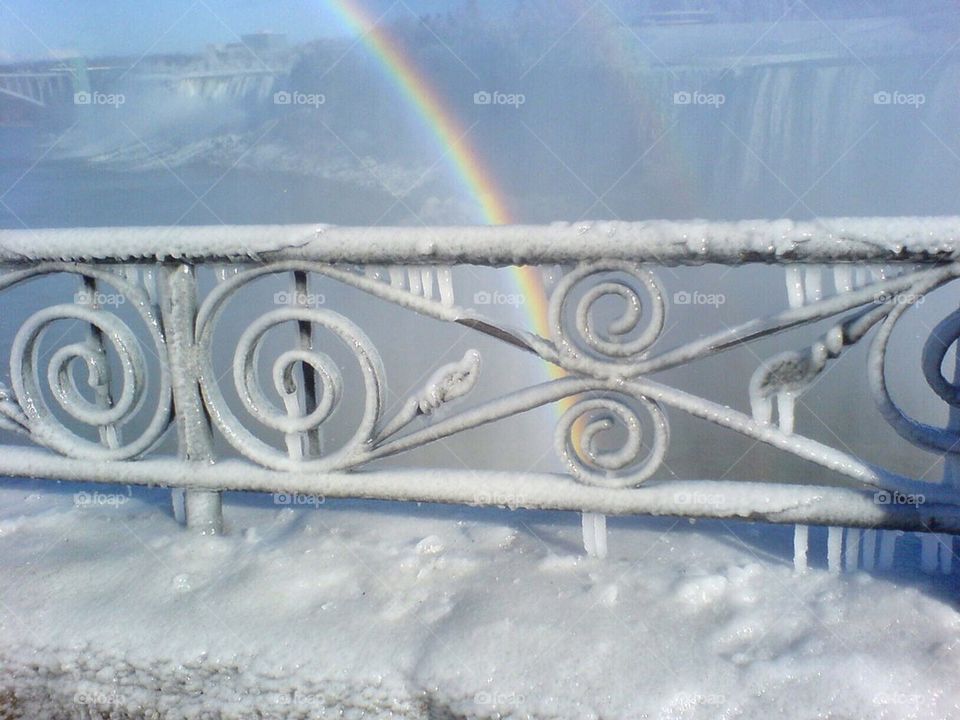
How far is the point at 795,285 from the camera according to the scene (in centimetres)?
128

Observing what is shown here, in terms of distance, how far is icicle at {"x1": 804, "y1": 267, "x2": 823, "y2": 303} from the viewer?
127 centimetres

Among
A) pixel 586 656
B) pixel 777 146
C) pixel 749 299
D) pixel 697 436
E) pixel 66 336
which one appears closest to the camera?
pixel 586 656

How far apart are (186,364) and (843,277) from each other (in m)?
1.23

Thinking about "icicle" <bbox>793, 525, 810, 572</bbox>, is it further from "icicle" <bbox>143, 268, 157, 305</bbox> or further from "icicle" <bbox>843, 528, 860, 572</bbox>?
"icicle" <bbox>143, 268, 157, 305</bbox>

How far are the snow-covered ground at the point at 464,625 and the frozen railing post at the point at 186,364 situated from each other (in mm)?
215

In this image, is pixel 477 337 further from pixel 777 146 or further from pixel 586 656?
pixel 777 146

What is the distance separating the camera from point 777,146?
20703mm

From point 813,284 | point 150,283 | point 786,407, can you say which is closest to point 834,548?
point 786,407

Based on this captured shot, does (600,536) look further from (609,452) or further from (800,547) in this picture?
(800,547)

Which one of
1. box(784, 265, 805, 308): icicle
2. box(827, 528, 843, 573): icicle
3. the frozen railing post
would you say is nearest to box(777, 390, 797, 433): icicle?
box(784, 265, 805, 308): icicle

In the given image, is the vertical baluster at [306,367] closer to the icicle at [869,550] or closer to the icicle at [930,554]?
the icicle at [869,550]

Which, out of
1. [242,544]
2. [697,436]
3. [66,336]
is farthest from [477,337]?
[242,544]

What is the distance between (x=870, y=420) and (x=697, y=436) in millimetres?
1453

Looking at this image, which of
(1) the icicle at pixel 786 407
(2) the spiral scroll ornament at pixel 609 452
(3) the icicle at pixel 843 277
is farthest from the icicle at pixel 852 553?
(3) the icicle at pixel 843 277
